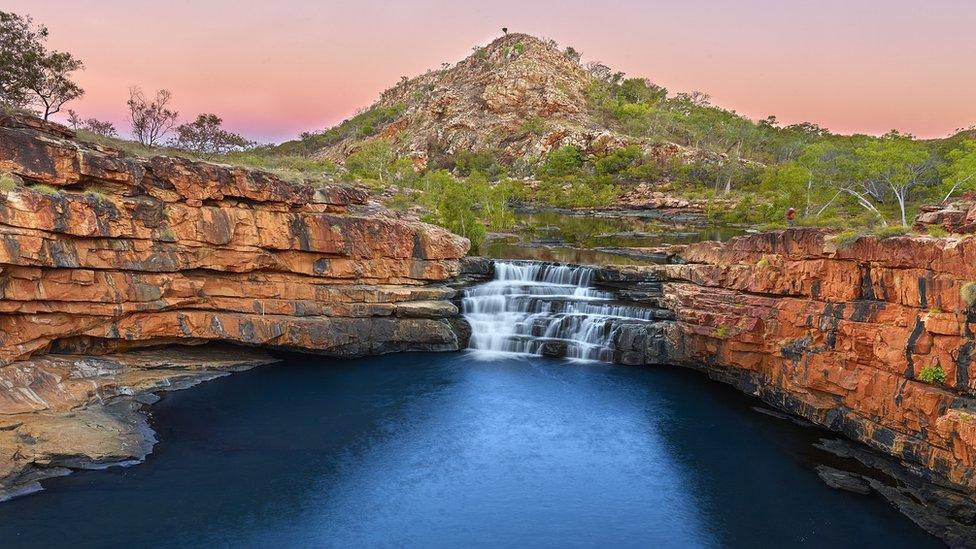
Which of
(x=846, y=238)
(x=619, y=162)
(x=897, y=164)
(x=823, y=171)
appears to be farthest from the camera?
(x=619, y=162)

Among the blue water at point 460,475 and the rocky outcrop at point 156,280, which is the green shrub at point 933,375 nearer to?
the blue water at point 460,475

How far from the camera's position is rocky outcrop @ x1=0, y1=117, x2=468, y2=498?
19.6 metres

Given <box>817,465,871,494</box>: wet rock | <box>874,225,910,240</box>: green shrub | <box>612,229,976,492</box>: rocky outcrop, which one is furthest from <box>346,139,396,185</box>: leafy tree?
<box>817,465,871,494</box>: wet rock

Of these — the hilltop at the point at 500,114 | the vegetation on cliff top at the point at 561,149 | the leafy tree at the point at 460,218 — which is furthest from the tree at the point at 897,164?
the hilltop at the point at 500,114

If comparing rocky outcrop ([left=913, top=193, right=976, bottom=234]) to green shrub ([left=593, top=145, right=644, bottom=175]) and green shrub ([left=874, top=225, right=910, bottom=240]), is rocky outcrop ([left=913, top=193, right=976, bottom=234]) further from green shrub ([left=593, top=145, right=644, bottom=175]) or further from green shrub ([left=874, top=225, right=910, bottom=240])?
green shrub ([left=593, top=145, right=644, bottom=175])

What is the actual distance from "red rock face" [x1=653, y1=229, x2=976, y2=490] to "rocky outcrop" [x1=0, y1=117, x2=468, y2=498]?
13.9 meters

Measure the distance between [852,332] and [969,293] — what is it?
159 inches

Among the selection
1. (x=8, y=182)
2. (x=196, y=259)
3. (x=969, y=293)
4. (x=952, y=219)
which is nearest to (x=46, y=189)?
(x=8, y=182)

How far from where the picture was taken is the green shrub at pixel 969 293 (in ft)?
51.3

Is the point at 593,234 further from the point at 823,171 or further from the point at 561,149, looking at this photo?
the point at 561,149

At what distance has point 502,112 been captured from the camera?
120500mm

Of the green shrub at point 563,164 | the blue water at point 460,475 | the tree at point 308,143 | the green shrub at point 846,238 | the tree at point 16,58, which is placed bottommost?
the blue water at point 460,475

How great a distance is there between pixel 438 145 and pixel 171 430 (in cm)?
10722

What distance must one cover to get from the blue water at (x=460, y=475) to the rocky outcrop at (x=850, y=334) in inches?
79.8
